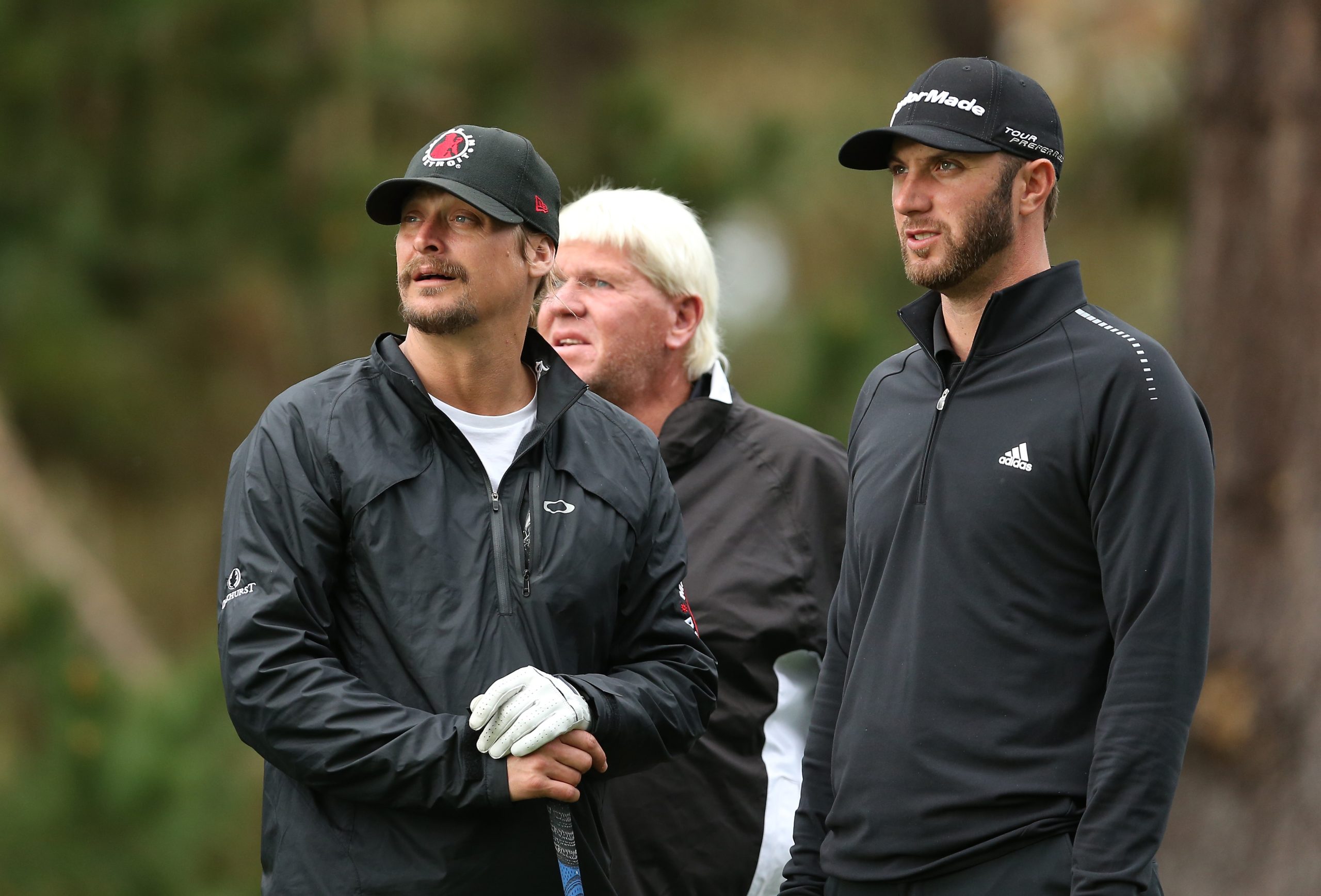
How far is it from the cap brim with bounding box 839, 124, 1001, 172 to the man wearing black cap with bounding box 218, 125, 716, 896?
0.54 m

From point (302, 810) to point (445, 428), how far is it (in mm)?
630

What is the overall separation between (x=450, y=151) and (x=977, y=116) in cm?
87

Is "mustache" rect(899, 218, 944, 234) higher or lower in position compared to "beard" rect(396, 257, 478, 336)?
higher

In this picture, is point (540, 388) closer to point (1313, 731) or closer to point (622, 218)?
point (622, 218)

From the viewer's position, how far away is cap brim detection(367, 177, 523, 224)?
104 inches

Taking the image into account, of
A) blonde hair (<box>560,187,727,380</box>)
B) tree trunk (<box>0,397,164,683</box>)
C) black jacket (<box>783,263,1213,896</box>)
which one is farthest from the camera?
tree trunk (<box>0,397,164,683</box>)

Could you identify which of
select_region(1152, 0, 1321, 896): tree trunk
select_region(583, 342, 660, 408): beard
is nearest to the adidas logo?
select_region(583, 342, 660, 408): beard

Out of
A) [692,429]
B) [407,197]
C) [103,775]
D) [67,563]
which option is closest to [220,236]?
[67,563]

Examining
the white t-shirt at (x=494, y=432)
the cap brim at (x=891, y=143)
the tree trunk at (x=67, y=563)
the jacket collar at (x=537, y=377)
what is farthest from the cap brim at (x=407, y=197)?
the tree trunk at (x=67, y=563)

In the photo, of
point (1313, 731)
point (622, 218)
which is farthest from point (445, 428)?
point (1313, 731)

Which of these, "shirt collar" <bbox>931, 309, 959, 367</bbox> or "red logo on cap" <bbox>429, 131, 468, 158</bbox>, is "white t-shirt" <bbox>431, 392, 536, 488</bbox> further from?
"shirt collar" <bbox>931, 309, 959, 367</bbox>

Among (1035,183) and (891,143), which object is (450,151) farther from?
(1035,183)

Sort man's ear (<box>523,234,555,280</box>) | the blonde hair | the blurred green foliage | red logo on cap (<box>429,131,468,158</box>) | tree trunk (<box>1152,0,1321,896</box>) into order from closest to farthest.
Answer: red logo on cap (<box>429,131,468,158</box>) → man's ear (<box>523,234,555,280</box>) → the blonde hair → the blurred green foliage → tree trunk (<box>1152,0,1321,896</box>)

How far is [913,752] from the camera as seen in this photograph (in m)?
2.51
